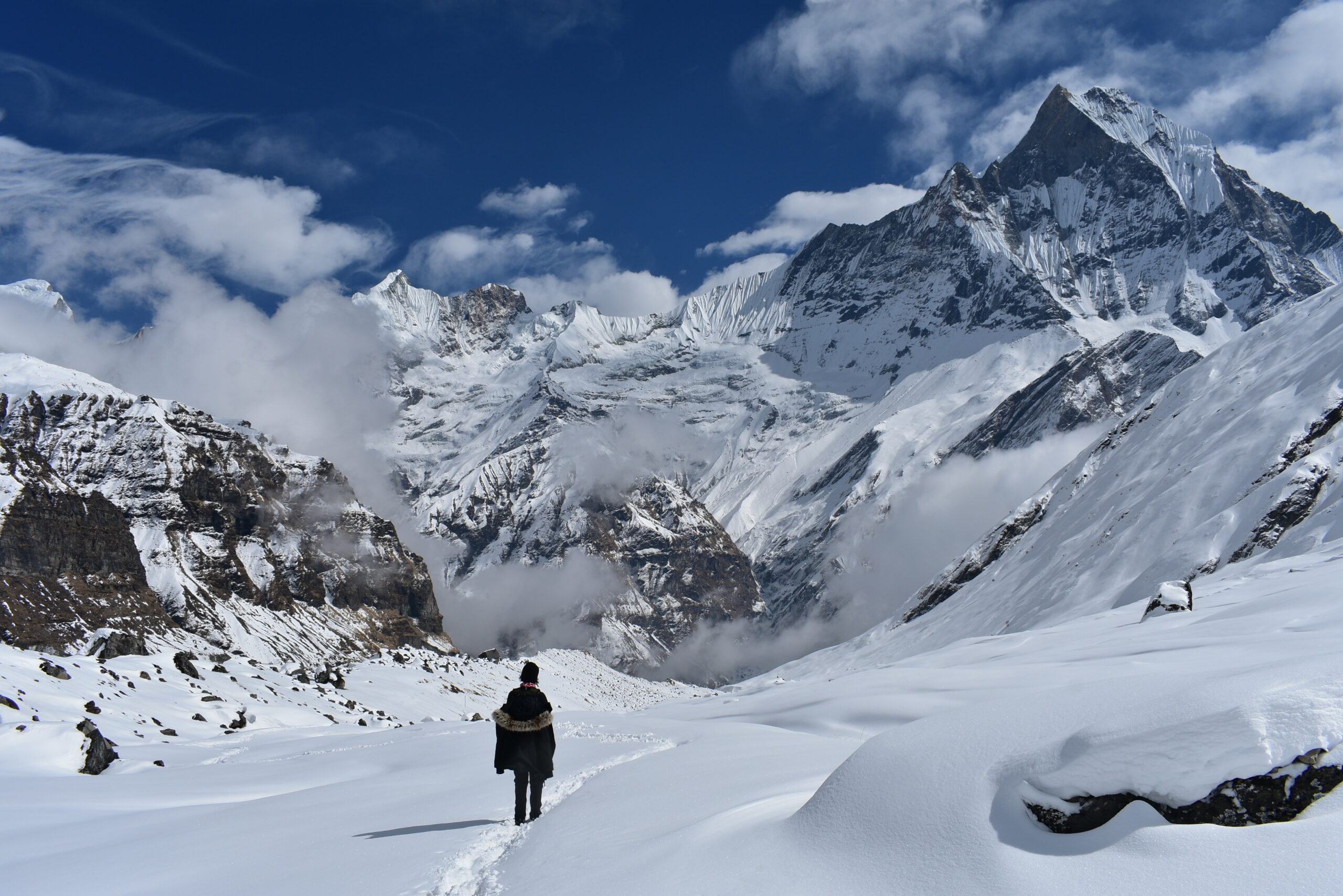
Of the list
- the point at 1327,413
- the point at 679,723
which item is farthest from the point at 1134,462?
the point at 679,723

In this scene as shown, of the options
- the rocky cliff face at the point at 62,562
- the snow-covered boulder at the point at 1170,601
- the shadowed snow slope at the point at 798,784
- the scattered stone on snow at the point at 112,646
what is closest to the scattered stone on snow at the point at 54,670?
the shadowed snow slope at the point at 798,784

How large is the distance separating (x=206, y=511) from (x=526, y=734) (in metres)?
158

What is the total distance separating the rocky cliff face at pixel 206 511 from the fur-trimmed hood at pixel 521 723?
12084 centimetres

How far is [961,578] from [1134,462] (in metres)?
28.3

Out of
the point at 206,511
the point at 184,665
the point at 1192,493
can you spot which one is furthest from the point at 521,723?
the point at 206,511

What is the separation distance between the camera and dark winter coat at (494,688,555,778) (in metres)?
10.0

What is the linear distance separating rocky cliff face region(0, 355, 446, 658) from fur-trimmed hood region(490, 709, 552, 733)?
12084cm

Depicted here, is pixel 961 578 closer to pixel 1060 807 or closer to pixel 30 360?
pixel 1060 807

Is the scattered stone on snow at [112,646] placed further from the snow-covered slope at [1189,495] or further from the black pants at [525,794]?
the snow-covered slope at [1189,495]

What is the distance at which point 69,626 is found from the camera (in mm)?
94312

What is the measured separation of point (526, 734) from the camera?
1038 cm

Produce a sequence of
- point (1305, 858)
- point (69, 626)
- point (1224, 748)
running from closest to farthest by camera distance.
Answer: point (1305, 858) → point (1224, 748) → point (69, 626)

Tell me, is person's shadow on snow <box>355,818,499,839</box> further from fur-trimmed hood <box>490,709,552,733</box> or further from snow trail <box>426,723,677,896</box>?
fur-trimmed hood <box>490,709,552,733</box>

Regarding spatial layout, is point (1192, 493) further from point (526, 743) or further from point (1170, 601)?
point (526, 743)
